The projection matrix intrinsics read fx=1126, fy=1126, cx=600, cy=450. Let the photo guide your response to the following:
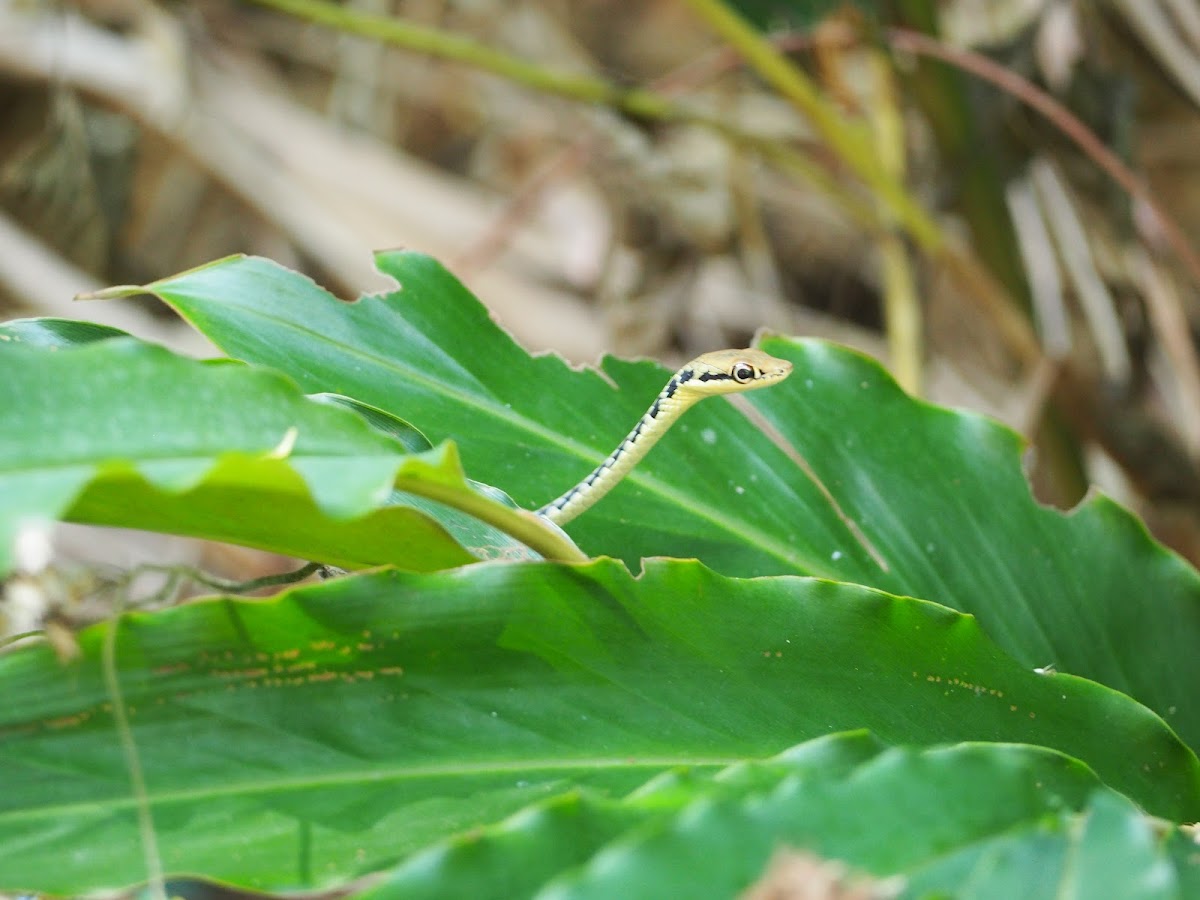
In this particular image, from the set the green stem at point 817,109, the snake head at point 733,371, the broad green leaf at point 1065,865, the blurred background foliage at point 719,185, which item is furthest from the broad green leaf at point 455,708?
the green stem at point 817,109

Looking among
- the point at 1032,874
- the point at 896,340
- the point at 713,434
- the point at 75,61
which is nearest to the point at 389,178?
the point at 75,61

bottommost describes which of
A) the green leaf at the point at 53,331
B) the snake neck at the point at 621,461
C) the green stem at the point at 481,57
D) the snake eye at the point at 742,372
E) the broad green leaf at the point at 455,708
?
the broad green leaf at the point at 455,708

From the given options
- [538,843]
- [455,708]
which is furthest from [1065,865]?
[455,708]

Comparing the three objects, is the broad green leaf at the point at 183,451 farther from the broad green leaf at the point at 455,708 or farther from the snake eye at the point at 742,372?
the snake eye at the point at 742,372

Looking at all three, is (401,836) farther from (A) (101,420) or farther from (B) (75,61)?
(B) (75,61)

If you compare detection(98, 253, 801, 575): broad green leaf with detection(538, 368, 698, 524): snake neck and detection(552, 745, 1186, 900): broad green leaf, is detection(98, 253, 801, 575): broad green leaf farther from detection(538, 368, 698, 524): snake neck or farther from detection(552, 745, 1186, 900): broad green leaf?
detection(552, 745, 1186, 900): broad green leaf

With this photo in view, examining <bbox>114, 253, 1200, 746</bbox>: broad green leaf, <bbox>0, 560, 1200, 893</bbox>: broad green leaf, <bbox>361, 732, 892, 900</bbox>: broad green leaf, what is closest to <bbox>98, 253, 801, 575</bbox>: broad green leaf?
<bbox>114, 253, 1200, 746</bbox>: broad green leaf
